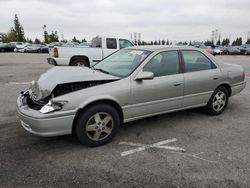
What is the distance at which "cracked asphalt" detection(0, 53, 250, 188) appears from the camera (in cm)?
281

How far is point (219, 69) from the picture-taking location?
16.2 feet

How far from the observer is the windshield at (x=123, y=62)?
4.01 m

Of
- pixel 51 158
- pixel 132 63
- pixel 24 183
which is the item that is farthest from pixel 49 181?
pixel 132 63

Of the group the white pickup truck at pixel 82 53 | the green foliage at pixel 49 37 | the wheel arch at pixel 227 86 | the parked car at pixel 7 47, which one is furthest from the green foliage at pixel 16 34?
the wheel arch at pixel 227 86

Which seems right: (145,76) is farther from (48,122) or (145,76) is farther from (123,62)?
(48,122)

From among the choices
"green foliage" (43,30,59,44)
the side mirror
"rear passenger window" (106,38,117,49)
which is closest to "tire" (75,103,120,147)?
the side mirror

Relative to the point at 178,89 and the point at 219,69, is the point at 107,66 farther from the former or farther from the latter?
the point at 219,69

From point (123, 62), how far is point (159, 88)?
87cm

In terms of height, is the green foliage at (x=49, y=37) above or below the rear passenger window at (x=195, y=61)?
above

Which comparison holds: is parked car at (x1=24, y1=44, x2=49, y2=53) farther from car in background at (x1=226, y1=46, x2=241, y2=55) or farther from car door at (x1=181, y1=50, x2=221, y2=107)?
car door at (x1=181, y1=50, x2=221, y2=107)

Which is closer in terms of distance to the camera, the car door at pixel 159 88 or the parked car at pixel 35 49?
the car door at pixel 159 88

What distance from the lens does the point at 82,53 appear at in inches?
416

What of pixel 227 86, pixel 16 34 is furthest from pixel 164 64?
pixel 16 34

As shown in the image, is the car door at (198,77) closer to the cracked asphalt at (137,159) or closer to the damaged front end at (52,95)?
the cracked asphalt at (137,159)
